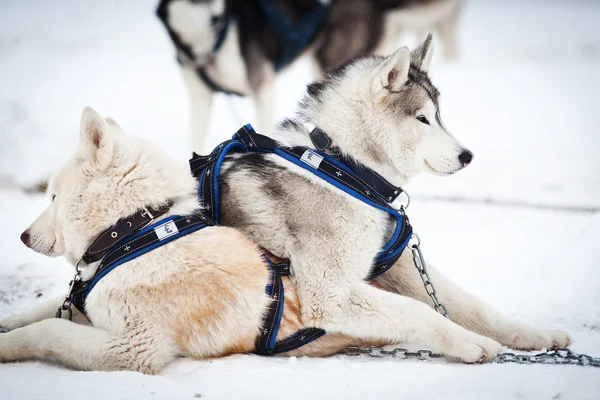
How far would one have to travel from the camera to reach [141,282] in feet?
7.55

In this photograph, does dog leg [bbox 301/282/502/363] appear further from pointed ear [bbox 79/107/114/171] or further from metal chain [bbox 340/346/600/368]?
pointed ear [bbox 79/107/114/171]

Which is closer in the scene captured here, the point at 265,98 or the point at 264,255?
the point at 264,255

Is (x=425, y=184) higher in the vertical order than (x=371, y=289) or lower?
higher

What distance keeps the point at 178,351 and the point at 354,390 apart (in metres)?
0.72

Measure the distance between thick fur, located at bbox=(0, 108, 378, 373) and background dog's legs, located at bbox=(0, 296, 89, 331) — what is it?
32cm

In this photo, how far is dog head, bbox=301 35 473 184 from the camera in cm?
281

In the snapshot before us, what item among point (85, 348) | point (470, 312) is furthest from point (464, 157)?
point (85, 348)

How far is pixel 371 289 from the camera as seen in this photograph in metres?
2.56

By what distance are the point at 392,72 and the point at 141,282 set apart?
153cm

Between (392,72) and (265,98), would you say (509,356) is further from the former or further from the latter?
(265,98)

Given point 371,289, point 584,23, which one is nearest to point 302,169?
point 371,289

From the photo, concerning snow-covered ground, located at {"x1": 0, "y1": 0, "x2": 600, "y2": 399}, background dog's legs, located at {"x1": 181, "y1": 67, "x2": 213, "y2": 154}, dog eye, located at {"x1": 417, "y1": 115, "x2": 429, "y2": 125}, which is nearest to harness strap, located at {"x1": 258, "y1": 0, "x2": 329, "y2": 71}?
snow-covered ground, located at {"x1": 0, "y1": 0, "x2": 600, "y2": 399}

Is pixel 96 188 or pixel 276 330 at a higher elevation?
pixel 96 188

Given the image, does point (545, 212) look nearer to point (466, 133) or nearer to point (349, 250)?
point (466, 133)
